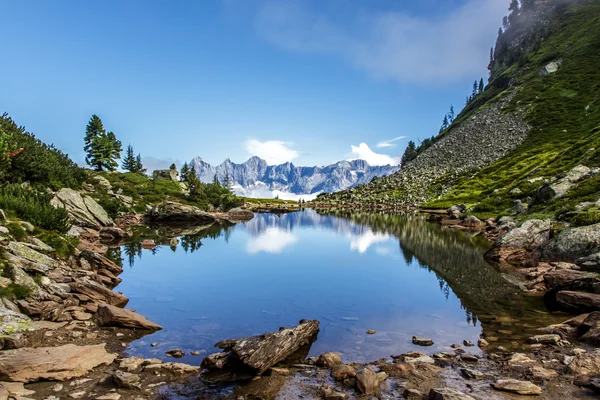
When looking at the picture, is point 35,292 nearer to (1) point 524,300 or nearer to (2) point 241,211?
(1) point 524,300

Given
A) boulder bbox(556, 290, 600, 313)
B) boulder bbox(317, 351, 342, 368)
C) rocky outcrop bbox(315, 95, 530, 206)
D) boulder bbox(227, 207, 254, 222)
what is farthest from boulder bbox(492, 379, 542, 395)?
rocky outcrop bbox(315, 95, 530, 206)

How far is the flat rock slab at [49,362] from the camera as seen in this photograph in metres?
11.5

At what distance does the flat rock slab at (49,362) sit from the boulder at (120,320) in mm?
3346

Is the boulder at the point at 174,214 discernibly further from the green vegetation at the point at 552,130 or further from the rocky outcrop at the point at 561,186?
the rocky outcrop at the point at 561,186

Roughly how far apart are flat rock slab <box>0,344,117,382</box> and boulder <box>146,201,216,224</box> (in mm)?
62787

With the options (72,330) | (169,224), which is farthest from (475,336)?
(169,224)

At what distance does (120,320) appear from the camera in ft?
57.7

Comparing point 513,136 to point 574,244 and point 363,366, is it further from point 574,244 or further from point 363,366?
point 363,366

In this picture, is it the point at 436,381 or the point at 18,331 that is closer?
the point at 436,381

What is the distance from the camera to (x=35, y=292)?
18000mm

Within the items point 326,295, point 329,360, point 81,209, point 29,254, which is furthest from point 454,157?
point 29,254

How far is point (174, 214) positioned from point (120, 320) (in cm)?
6009

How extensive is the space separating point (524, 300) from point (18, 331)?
27121 mm

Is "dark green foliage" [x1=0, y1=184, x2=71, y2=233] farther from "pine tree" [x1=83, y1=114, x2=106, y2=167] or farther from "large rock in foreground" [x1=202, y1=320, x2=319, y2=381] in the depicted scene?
"pine tree" [x1=83, y1=114, x2=106, y2=167]
